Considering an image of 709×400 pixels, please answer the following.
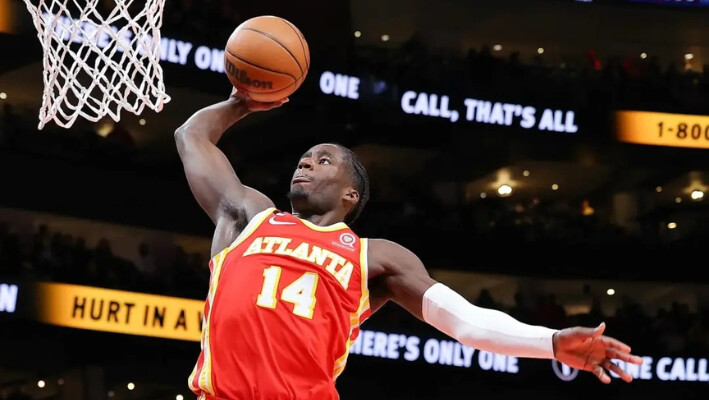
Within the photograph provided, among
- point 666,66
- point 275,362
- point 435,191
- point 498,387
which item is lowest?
point 275,362

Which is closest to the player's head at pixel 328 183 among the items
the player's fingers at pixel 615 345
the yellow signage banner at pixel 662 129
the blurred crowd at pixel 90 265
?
the player's fingers at pixel 615 345

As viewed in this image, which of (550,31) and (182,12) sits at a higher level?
(550,31)

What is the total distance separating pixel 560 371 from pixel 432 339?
1.76 meters

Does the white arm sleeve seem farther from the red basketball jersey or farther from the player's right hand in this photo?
the player's right hand

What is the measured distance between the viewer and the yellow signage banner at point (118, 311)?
11.8 metres

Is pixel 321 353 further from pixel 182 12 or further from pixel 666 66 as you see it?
pixel 666 66

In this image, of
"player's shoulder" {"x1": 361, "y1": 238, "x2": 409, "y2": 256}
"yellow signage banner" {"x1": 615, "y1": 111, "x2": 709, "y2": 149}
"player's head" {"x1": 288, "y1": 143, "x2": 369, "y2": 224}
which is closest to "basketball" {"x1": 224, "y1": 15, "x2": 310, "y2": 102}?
"player's head" {"x1": 288, "y1": 143, "x2": 369, "y2": 224}

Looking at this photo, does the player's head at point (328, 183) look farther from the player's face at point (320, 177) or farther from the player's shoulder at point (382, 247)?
the player's shoulder at point (382, 247)

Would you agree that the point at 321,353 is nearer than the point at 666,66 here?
Yes

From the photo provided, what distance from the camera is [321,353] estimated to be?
3625mm

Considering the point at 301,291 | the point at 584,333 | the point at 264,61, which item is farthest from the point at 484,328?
the point at 264,61

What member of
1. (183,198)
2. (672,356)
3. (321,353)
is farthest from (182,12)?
(321,353)

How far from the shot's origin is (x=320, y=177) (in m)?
4.07

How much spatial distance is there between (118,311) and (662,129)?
7.92 meters
